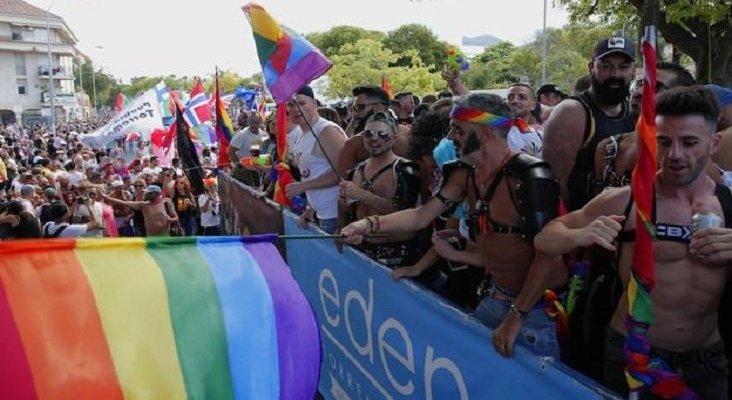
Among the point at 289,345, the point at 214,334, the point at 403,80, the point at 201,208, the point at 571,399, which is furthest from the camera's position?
the point at 403,80

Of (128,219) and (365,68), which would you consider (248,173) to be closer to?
(128,219)

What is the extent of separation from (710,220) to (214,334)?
194cm

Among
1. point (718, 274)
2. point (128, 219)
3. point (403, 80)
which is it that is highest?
point (403, 80)

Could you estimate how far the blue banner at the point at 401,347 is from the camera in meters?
2.53

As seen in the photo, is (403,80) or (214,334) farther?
(403,80)

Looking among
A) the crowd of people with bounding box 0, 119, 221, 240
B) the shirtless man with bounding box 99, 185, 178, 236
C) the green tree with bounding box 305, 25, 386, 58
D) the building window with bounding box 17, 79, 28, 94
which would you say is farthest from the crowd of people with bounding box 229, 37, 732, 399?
the building window with bounding box 17, 79, 28, 94

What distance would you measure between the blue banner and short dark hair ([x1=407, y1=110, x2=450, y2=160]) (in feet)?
2.79

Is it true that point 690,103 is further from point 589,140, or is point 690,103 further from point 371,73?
point 371,73

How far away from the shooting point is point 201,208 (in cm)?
1155

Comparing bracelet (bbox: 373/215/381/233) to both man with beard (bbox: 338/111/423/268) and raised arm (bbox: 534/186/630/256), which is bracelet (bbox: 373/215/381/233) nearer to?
man with beard (bbox: 338/111/423/268)

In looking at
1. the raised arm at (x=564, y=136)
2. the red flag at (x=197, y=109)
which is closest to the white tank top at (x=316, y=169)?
the raised arm at (x=564, y=136)

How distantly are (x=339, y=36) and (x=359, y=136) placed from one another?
67.5 metres

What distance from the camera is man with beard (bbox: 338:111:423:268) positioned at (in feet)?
14.4

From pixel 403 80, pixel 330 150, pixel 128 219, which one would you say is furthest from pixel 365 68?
pixel 330 150
